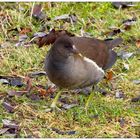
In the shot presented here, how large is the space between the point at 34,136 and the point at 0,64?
128 centimetres

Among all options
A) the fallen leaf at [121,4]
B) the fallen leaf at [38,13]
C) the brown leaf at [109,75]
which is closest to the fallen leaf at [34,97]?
the brown leaf at [109,75]

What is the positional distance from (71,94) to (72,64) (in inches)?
22.6

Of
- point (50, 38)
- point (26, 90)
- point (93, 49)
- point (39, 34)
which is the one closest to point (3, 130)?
point (26, 90)

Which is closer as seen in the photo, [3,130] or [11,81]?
[3,130]

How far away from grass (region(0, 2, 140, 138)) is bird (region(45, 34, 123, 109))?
0.59 feet

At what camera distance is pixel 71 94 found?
5641mm

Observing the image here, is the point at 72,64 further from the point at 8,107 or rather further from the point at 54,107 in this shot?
the point at 8,107

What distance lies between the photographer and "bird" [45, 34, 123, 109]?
5066 millimetres

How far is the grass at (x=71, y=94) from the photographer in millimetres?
5062

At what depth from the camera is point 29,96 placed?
552 centimetres

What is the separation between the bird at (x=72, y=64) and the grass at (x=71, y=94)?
18 centimetres

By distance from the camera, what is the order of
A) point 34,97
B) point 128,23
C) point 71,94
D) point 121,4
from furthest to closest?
point 121,4
point 128,23
point 71,94
point 34,97

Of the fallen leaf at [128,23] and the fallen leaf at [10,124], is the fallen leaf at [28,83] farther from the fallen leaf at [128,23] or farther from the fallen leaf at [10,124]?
the fallen leaf at [128,23]

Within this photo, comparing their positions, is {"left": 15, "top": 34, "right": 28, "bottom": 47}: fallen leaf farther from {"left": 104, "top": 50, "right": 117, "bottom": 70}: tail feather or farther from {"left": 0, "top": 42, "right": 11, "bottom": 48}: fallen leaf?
{"left": 104, "top": 50, "right": 117, "bottom": 70}: tail feather
